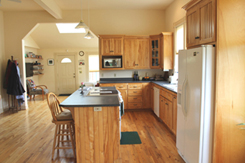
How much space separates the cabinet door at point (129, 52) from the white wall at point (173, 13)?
1.15 meters

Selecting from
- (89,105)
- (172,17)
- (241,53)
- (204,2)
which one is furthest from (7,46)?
(241,53)

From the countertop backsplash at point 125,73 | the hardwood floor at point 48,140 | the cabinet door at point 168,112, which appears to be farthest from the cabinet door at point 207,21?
the countertop backsplash at point 125,73

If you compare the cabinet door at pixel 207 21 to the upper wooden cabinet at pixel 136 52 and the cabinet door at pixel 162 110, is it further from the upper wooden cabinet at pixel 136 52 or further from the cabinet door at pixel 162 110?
the upper wooden cabinet at pixel 136 52

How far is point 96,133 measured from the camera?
2439 mm

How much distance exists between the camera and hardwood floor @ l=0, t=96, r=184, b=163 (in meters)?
2.72

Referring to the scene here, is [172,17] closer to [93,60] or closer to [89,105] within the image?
[89,105]

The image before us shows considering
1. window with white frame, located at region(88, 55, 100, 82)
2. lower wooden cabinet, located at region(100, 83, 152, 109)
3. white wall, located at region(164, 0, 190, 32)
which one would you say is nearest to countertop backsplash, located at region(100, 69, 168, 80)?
lower wooden cabinet, located at region(100, 83, 152, 109)

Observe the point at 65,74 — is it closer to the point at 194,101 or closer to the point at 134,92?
the point at 134,92

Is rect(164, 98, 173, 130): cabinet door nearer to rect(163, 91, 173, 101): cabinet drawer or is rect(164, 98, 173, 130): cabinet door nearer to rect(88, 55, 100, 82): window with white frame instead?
rect(163, 91, 173, 101): cabinet drawer

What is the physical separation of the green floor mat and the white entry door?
19.4 ft

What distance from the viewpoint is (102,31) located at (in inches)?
222

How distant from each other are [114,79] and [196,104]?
12.7 feet

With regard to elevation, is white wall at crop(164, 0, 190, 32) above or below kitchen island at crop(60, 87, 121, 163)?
above

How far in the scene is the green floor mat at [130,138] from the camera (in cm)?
323
